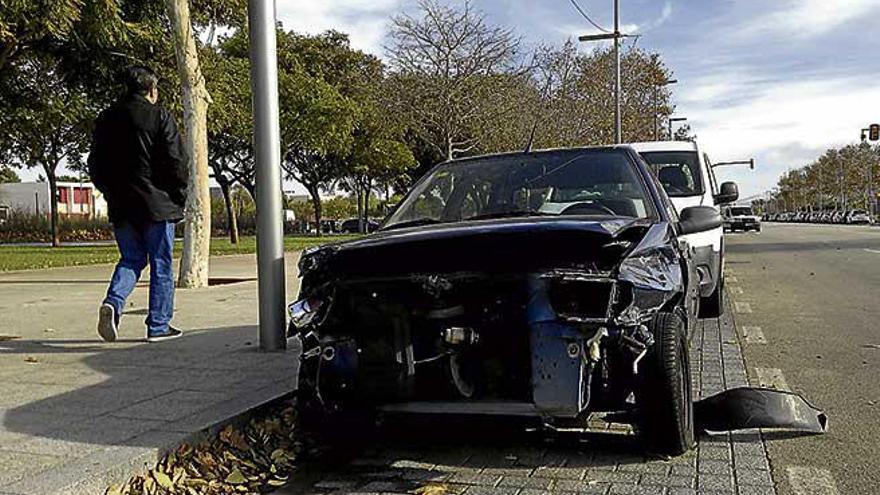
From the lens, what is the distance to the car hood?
3.80 meters

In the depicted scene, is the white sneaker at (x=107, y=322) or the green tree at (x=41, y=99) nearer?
the white sneaker at (x=107, y=322)

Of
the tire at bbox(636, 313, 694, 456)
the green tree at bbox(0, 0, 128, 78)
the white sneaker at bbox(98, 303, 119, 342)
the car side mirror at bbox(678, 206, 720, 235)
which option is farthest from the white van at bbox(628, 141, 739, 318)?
the green tree at bbox(0, 0, 128, 78)

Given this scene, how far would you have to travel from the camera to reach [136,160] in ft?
22.0

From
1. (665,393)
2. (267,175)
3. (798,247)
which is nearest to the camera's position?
(665,393)

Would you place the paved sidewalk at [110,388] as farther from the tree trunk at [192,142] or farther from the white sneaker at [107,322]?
the tree trunk at [192,142]

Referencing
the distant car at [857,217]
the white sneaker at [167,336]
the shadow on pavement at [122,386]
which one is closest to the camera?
the shadow on pavement at [122,386]

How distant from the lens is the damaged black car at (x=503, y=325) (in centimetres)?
372

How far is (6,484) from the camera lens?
3572 millimetres

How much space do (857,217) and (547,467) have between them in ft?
298

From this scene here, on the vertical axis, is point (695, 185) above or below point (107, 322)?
above

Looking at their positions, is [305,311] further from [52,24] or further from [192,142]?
[52,24]

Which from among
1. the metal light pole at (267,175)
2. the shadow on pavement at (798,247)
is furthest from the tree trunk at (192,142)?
the shadow on pavement at (798,247)

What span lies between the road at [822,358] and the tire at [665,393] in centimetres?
48

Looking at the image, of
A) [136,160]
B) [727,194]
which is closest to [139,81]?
[136,160]
